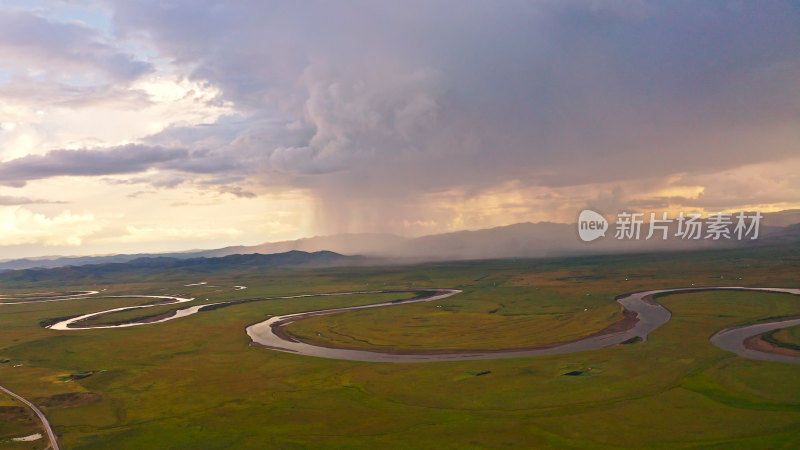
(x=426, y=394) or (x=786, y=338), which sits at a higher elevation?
(x=786, y=338)

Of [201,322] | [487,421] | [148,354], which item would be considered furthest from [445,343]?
[201,322]

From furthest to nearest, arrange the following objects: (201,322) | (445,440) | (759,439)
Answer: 1. (201,322)
2. (445,440)
3. (759,439)

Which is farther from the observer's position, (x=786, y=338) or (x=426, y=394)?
(x=786, y=338)

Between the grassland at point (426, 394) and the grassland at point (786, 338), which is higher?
the grassland at point (786, 338)

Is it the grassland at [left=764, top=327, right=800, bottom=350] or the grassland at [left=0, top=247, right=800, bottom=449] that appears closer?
the grassland at [left=0, top=247, right=800, bottom=449]

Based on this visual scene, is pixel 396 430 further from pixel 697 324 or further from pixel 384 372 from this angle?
pixel 697 324

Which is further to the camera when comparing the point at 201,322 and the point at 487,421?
the point at 201,322

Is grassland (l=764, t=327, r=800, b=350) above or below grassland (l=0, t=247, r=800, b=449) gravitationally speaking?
above

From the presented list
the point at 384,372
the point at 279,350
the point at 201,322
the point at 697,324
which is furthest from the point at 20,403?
the point at 697,324

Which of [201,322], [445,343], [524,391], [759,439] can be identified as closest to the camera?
[759,439]

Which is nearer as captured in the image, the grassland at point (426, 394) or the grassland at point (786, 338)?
the grassland at point (426, 394)
